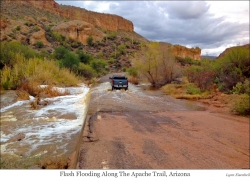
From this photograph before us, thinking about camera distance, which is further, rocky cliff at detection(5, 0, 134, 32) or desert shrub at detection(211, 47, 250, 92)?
rocky cliff at detection(5, 0, 134, 32)

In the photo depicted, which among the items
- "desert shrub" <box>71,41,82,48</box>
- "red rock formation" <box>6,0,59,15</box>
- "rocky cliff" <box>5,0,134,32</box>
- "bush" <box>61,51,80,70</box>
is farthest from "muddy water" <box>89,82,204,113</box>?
"rocky cliff" <box>5,0,134,32</box>

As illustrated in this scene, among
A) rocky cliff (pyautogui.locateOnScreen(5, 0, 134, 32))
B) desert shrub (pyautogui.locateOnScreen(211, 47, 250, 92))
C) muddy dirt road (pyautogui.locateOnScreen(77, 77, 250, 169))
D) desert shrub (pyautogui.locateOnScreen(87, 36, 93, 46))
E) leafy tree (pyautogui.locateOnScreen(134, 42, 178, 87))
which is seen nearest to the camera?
muddy dirt road (pyautogui.locateOnScreen(77, 77, 250, 169))

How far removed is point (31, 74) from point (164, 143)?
53.3ft

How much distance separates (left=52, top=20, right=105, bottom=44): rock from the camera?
64.1 meters

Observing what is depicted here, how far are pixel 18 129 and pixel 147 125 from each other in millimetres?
4820

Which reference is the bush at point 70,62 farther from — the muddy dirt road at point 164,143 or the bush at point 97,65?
the muddy dirt road at point 164,143

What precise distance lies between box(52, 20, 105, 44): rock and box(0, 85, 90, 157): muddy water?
52127 millimetres

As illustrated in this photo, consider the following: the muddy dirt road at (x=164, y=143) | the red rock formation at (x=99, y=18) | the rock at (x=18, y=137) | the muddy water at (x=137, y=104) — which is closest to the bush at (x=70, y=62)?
the muddy water at (x=137, y=104)

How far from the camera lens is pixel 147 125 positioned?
8.10 meters

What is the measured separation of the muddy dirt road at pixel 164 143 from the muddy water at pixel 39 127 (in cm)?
106

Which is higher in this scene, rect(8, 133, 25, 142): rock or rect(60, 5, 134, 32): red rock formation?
rect(60, 5, 134, 32): red rock formation

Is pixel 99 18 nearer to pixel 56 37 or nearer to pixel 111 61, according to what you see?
pixel 56 37

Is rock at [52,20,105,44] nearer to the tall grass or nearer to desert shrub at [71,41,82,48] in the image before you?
desert shrub at [71,41,82,48]
